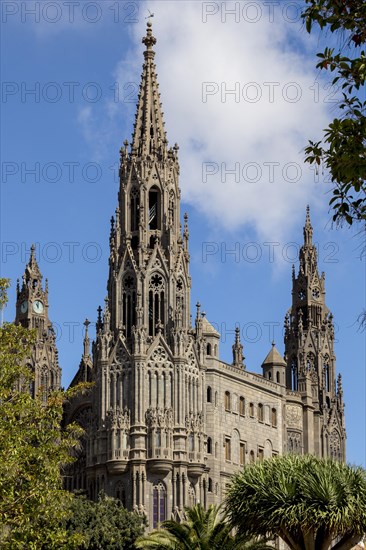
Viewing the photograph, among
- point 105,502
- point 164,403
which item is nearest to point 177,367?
point 164,403

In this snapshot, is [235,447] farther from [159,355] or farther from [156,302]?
[156,302]

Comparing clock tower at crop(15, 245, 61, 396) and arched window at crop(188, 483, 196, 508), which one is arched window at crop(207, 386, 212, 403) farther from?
clock tower at crop(15, 245, 61, 396)

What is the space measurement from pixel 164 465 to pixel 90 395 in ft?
40.1

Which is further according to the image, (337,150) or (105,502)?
(105,502)

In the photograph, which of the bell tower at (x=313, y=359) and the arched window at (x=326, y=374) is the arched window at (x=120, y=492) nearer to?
the bell tower at (x=313, y=359)

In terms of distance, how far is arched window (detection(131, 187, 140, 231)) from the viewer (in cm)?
9601

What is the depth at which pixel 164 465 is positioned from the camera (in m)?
87.6

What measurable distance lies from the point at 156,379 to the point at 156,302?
6.40m

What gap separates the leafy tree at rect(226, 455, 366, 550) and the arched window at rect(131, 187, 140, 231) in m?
47.7

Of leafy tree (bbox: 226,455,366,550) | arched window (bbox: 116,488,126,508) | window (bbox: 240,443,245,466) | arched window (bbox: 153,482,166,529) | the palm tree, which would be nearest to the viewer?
leafy tree (bbox: 226,455,366,550)

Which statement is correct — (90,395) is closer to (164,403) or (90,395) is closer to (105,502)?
(164,403)

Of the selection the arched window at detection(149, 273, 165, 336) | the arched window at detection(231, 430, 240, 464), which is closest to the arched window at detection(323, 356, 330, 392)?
the arched window at detection(231, 430, 240, 464)

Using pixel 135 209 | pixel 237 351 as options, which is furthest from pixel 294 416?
pixel 135 209

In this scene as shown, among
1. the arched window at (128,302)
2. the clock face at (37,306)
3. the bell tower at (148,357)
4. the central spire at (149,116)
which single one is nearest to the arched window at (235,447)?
the bell tower at (148,357)
